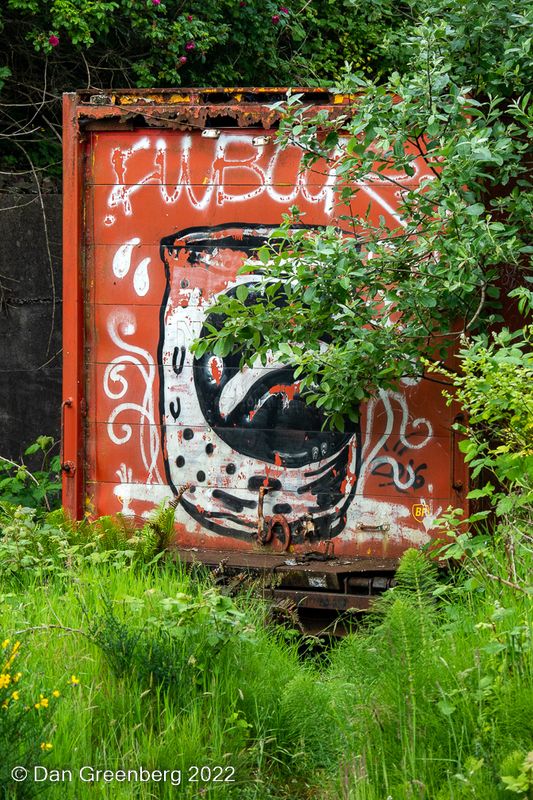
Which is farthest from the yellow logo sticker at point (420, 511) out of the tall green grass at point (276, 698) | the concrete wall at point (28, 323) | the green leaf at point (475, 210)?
the concrete wall at point (28, 323)

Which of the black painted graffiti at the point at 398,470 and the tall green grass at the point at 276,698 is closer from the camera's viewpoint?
the tall green grass at the point at 276,698

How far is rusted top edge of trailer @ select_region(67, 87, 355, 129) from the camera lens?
5.45 metres

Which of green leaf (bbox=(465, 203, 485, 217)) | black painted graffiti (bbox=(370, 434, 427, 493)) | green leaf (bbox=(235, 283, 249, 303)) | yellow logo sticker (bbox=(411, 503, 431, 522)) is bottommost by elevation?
yellow logo sticker (bbox=(411, 503, 431, 522))

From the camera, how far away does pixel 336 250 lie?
4863 mm

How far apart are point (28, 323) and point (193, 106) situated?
3.25 meters

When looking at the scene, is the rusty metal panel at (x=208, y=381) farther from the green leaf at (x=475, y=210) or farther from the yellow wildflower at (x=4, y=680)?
the yellow wildflower at (x=4, y=680)

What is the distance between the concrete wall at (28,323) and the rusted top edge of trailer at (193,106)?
258 centimetres

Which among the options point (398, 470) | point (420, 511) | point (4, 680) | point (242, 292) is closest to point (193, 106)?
point (242, 292)

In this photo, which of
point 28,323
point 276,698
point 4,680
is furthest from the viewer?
point 28,323

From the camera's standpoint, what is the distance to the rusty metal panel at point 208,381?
5367mm

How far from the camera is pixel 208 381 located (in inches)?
222

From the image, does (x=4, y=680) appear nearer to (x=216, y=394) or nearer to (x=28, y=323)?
(x=216, y=394)

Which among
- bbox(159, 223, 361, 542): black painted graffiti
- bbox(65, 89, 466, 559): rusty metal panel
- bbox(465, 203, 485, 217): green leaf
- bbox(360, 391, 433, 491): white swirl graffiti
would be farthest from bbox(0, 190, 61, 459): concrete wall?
bbox(465, 203, 485, 217): green leaf

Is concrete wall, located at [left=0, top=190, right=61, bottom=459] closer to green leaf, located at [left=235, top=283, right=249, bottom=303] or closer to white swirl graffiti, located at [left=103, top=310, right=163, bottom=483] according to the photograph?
white swirl graffiti, located at [left=103, top=310, right=163, bottom=483]
